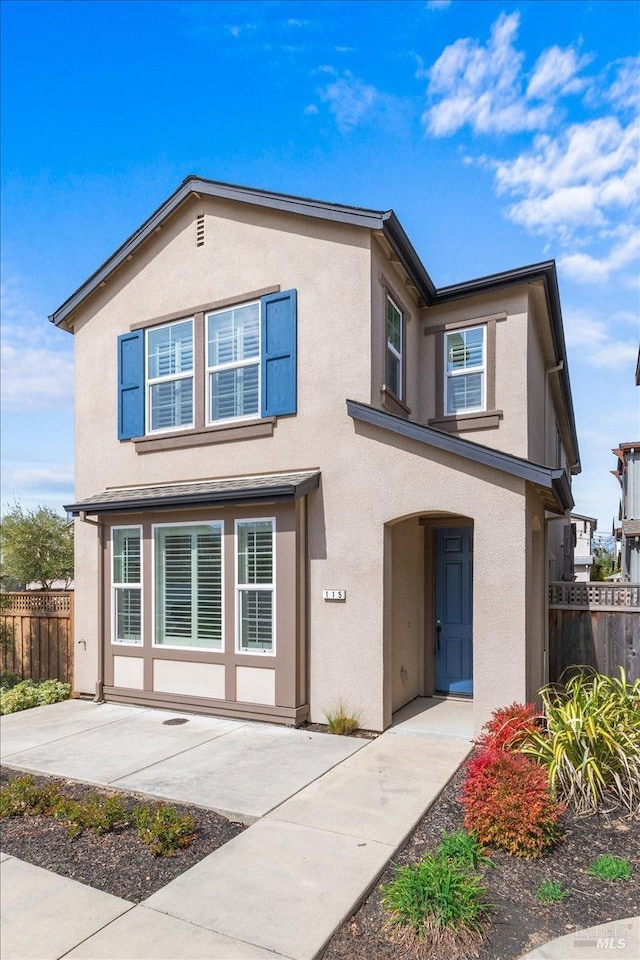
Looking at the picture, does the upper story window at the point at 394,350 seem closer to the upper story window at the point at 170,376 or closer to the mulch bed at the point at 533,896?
the upper story window at the point at 170,376

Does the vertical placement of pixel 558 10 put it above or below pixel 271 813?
above

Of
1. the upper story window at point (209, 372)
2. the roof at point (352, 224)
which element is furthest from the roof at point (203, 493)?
the roof at point (352, 224)

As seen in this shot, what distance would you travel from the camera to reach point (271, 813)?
5.33m

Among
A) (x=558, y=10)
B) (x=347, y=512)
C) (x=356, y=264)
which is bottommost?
(x=347, y=512)

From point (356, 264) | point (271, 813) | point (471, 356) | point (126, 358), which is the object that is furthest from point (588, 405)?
point (271, 813)

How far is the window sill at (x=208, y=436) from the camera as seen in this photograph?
898 cm

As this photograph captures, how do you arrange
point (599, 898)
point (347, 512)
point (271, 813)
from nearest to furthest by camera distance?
point (599, 898) < point (271, 813) < point (347, 512)

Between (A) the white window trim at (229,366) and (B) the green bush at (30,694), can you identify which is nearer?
(A) the white window trim at (229,366)

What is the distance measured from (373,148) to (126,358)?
18.5 feet

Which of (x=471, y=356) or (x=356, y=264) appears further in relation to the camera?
(x=471, y=356)

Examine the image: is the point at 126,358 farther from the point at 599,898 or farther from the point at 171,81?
the point at 599,898

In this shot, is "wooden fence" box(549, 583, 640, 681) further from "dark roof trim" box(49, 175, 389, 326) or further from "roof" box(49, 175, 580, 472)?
"dark roof trim" box(49, 175, 389, 326)

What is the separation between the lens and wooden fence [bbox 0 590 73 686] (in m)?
10.8

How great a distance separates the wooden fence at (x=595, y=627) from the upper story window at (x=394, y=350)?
13.1 feet
